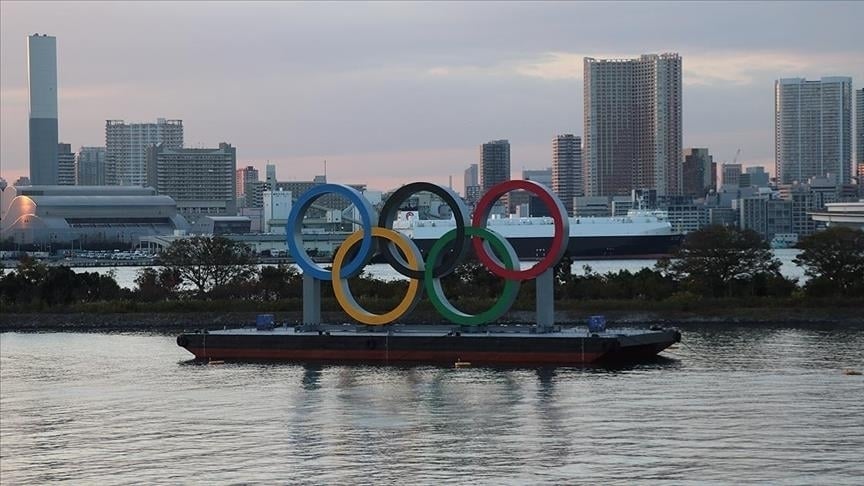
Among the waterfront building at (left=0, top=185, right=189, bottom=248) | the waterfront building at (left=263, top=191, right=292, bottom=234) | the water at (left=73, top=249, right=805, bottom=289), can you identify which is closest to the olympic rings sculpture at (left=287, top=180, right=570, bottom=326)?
the water at (left=73, top=249, right=805, bottom=289)

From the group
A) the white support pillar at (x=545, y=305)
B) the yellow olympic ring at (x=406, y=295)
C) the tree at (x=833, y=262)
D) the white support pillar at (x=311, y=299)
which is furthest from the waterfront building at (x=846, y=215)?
the yellow olympic ring at (x=406, y=295)

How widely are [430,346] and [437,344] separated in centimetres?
19

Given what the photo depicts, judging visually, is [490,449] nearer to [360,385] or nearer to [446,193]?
[360,385]

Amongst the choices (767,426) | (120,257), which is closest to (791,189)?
(120,257)

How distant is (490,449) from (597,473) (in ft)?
8.55

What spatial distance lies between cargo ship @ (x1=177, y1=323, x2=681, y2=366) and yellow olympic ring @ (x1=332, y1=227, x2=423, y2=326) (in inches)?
15.7

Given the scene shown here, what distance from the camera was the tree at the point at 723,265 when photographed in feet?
184

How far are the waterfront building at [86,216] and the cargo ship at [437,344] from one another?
108 metres

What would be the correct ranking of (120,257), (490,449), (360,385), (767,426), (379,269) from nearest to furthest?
(490,449) → (767,426) → (360,385) → (379,269) → (120,257)

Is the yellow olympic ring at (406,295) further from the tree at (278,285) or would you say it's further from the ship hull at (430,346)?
the tree at (278,285)

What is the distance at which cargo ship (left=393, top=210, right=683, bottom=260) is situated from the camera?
380 feet

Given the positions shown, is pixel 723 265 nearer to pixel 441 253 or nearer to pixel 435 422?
pixel 441 253

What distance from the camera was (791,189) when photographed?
625 feet

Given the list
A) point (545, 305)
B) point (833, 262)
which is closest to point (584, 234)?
point (833, 262)
